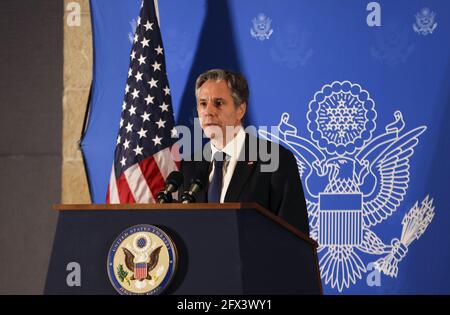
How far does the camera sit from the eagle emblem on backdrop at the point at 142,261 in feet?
6.81

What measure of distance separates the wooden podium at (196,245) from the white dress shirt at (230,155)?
0.73 m

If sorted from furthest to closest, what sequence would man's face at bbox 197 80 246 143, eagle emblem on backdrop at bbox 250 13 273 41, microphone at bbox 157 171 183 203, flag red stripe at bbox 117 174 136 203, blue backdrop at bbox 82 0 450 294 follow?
eagle emblem on backdrop at bbox 250 13 273 41 < blue backdrop at bbox 82 0 450 294 < flag red stripe at bbox 117 174 136 203 < man's face at bbox 197 80 246 143 < microphone at bbox 157 171 183 203

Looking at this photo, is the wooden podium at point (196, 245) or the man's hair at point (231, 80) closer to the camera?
the wooden podium at point (196, 245)

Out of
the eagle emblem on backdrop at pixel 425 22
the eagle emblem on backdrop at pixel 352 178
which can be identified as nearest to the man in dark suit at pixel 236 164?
the eagle emblem on backdrop at pixel 352 178

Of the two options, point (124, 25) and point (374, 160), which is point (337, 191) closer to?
point (374, 160)

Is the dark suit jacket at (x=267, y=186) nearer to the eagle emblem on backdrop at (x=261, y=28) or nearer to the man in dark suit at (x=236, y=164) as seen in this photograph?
the man in dark suit at (x=236, y=164)

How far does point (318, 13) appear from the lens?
4.66m

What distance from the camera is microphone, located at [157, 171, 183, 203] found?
2.38 metres

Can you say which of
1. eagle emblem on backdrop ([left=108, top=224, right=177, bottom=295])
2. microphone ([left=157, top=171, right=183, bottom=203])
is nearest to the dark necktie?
microphone ([left=157, top=171, right=183, bottom=203])

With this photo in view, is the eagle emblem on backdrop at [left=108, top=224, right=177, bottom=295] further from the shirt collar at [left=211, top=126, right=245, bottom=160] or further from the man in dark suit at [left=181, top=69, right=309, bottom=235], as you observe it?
the shirt collar at [left=211, top=126, right=245, bottom=160]

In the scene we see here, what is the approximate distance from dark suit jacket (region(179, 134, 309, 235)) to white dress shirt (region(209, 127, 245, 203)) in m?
0.02

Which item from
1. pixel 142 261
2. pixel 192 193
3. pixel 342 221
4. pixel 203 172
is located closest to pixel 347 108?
pixel 342 221

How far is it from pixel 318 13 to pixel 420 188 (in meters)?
1.29

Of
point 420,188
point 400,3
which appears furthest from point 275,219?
point 400,3
